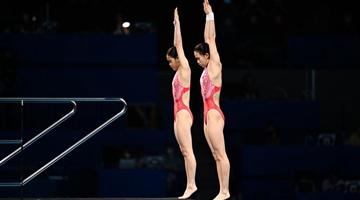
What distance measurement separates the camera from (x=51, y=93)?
48.8ft

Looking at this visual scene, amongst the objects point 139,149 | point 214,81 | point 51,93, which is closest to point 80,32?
point 51,93

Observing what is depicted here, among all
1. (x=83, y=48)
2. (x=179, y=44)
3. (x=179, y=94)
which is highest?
(x=83, y=48)

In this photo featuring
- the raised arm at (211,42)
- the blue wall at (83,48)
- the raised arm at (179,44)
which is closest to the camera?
the raised arm at (211,42)

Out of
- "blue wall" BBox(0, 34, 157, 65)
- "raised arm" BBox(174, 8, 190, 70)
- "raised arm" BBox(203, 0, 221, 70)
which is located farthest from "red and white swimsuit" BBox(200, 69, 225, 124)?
"blue wall" BBox(0, 34, 157, 65)

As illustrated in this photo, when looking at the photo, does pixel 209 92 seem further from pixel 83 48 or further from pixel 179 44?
pixel 83 48

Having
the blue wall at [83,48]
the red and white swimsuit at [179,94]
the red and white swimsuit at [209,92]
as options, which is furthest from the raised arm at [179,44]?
the blue wall at [83,48]

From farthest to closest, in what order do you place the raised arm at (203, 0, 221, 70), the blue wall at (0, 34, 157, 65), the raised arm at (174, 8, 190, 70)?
the blue wall at (0, 34, 157, 65) < the raised arm at (174, 8, 190, 70) < the raised arm at (203, 0, 221, 70)

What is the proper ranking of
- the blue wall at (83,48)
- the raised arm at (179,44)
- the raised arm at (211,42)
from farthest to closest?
the blue wall at (83,48)
the raised arm at (179,44)
the raised arm at (211,42)

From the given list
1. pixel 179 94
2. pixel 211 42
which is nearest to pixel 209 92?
pixel 179 94

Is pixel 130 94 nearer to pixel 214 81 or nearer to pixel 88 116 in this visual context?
pixel 88 116

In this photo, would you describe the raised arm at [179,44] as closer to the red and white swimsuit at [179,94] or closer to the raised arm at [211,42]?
the red and white swimsuit at [179,94]

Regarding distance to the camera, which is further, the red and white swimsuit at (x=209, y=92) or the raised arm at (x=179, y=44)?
the raised arm at (x=179, y=44)

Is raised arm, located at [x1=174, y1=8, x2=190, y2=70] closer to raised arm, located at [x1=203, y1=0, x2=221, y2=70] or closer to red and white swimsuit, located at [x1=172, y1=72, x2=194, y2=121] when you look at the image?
red and white swimsuit, located at [x1=172, y1=72, x2=194, y2=121]

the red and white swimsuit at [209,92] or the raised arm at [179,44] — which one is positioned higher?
the raised arm at [179,44]
